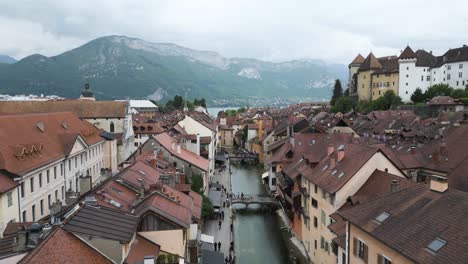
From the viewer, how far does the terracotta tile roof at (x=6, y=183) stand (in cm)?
2667

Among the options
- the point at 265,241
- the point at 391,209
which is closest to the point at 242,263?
the point at 265,241

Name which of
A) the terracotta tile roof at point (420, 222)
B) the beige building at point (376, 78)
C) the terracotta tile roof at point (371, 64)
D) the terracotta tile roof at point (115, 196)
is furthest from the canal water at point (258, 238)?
the terracotta tile roof at point (371, 64)

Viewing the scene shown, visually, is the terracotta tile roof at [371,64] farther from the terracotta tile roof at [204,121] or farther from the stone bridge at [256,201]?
the stone bridge at [256,201]

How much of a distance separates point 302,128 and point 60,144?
1576 inches

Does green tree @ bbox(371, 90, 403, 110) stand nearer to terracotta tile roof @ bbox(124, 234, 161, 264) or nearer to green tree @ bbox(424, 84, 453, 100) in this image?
green tree @ bbox(424, 84, 453, 100)

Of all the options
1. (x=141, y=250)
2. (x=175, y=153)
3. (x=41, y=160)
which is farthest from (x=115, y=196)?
(x=175, y=153)

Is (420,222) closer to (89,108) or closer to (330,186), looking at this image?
(330,186)

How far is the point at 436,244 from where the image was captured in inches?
603

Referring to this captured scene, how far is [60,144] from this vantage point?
41031mm

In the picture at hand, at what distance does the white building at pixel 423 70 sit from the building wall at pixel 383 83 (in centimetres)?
183

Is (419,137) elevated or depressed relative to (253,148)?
elevated

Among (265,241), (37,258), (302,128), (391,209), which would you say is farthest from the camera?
(302,128)

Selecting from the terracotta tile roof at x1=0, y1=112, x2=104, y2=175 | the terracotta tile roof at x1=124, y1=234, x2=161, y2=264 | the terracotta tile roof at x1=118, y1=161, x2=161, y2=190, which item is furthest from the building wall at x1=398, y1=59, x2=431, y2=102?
the terracotta tile roof at x1=124, y1=234, x2=161, y2=264

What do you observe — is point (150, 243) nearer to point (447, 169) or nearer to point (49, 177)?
point (49, 177)
